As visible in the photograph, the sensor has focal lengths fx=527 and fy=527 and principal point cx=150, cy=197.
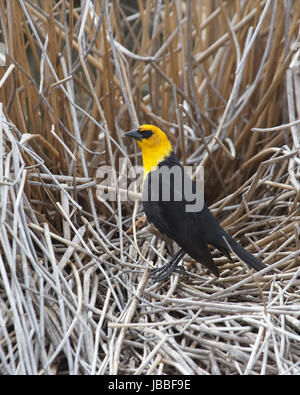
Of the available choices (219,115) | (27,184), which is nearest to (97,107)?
(27,184)

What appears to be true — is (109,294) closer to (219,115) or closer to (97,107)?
(97,107)

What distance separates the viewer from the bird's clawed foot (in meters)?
1.96

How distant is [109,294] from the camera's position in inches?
71.4

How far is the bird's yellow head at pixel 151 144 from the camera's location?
7.37ft

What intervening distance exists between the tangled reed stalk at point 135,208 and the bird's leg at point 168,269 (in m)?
0.04

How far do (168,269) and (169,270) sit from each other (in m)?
0.01

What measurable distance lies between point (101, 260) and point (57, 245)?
26cm

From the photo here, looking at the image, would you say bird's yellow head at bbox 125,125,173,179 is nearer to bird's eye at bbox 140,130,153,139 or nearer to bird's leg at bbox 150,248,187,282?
bird's eye at bbox 140,130,153,139

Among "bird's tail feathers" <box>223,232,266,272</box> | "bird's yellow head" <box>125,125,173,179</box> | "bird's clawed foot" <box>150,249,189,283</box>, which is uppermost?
"bird's yellow head" <box>125,125,173,179</box>

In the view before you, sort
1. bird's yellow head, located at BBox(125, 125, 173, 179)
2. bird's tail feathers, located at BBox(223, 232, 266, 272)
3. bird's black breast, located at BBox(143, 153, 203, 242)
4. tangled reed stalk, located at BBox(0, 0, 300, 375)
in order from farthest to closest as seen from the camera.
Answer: bird's yellow head, located at BBox(125, 125, 173, 179), bird's black breast, located at BBox(143, 153, 203, 242), bird's tail feathers, located at BBox(223, 232, 266, 272), tangled reed stalk, located at BBox(0, 0, 300, 375)

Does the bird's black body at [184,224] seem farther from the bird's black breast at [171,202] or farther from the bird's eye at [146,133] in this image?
the bird's eye at [146,133]

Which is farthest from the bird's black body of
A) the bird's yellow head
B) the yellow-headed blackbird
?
the bird's yellow head

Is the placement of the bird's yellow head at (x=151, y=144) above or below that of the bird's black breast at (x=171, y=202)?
above

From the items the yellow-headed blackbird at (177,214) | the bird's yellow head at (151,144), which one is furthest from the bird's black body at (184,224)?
the bird's yellow head at (151,144)
